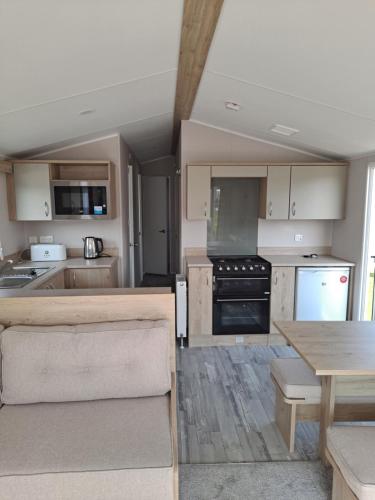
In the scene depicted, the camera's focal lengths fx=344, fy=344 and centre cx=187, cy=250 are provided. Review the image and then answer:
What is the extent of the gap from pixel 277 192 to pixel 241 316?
148cm

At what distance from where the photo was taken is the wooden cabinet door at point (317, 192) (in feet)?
12.9

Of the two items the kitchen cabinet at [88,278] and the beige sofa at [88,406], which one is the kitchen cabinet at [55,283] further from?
the beige sofa at [88,406]

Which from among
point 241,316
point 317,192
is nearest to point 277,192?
point 317,192

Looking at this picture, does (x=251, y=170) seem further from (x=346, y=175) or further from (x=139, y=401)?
(x=139, y=401)

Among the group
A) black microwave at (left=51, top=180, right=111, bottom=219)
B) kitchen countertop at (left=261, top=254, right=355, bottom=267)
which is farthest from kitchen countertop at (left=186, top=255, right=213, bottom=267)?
black microwave at (left=51, top=180, right=111, bottom=219)

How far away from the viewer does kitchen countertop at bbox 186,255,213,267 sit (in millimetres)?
3721

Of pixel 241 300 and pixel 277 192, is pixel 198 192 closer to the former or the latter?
pixel 277 192

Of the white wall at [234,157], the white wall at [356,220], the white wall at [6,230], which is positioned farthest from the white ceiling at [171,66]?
the white wall at [234,157]

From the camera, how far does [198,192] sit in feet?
12.9

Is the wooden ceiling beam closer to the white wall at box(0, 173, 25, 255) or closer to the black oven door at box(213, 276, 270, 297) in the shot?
the black oven door at box(213, 276, 270, 297)

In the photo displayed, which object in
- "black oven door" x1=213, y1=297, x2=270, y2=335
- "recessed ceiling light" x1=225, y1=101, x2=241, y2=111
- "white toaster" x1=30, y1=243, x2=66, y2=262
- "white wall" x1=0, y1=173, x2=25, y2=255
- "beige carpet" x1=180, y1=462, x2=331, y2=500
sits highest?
"recessed ceiling light" x1=225, y1=101, x2=241, y2=111

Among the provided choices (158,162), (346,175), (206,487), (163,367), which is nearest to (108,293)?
(163,367)

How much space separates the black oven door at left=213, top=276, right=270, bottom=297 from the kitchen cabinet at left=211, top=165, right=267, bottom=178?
1.17m

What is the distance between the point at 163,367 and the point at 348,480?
1017mm
